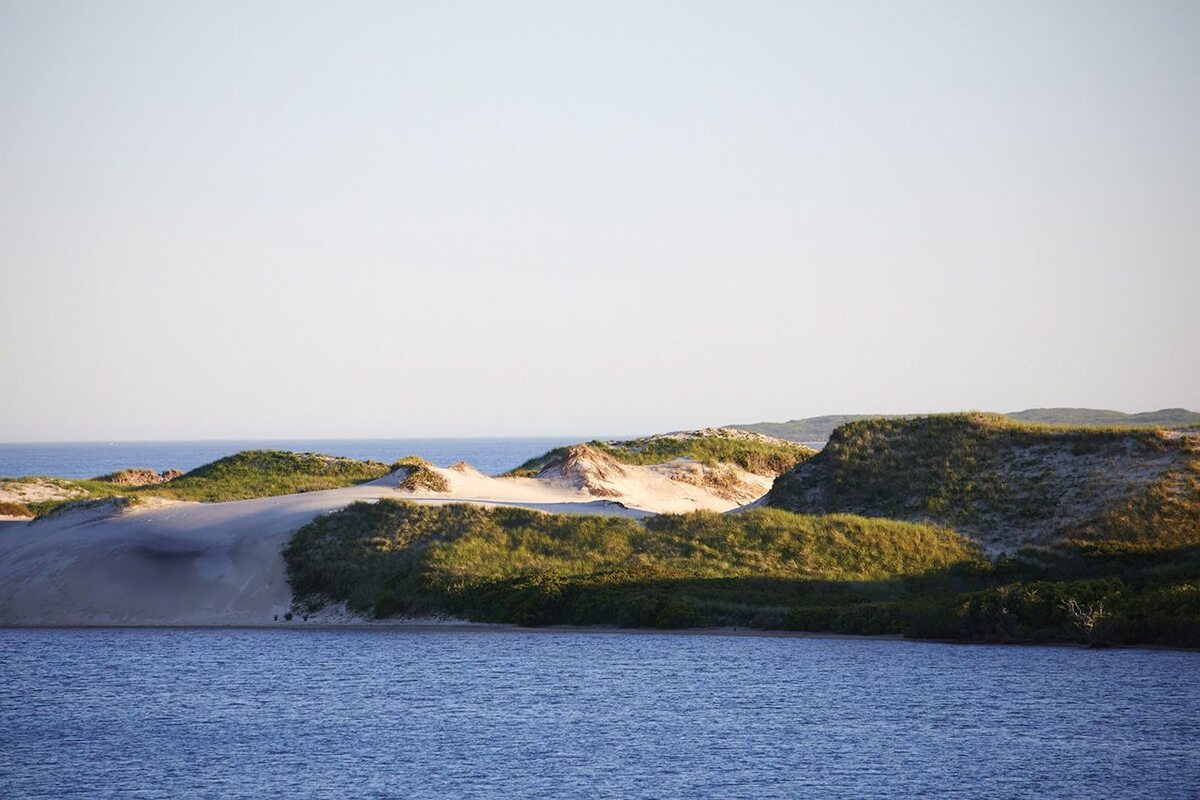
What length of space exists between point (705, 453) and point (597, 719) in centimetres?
6245

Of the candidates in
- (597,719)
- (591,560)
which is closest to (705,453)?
(591,560)

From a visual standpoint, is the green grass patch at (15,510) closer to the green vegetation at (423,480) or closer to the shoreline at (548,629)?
the green vegetation at (423,480)

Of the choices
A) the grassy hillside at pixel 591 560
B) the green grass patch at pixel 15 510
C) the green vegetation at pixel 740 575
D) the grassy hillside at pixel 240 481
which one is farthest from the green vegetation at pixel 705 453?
the green vegetation at pixel 740 575

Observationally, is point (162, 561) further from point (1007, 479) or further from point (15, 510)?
point (1007, 479)

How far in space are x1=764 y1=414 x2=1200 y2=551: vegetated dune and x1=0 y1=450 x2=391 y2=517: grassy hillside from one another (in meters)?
29.8

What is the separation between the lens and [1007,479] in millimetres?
63812

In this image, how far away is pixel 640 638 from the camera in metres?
45.8

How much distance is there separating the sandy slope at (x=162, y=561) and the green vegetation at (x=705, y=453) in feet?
90.3

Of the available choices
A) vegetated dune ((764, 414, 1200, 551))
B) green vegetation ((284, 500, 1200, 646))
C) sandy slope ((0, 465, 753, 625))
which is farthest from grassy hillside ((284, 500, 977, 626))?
vegetated dune ((764, 414, 1200, 551))

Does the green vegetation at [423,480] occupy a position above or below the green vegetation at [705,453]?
below

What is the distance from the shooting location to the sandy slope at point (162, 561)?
52281 mm

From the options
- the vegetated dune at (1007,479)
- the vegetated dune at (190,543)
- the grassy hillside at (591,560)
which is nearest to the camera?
the grassy hillside at (591,560)

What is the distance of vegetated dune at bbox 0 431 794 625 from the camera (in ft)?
172

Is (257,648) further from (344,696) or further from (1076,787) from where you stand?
(1076,787)
